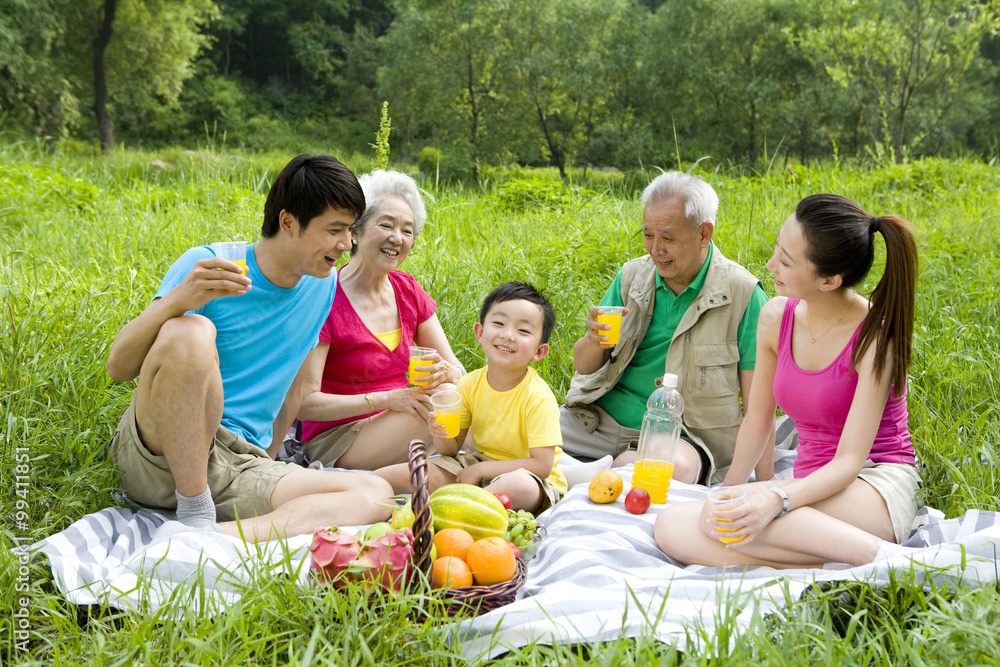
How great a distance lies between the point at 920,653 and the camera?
75.6 inches

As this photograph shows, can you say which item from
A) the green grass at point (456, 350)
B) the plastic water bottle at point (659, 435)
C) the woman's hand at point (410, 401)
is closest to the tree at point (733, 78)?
the green grass at point (456, 350)

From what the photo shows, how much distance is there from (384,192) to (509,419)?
47.7 inches

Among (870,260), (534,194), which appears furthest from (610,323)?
(534,194)

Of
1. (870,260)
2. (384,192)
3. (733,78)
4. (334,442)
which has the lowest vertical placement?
(334,442)

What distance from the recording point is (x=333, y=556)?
2.11m

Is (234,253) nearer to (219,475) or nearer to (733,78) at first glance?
(219,475)

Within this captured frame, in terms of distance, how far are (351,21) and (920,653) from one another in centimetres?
3963

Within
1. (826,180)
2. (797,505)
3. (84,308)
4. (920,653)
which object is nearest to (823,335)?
(797,505)

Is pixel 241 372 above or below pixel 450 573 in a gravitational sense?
above

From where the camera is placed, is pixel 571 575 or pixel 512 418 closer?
pixel 571 575

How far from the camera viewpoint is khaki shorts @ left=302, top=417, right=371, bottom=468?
346 cm

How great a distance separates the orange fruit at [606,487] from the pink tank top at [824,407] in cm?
68

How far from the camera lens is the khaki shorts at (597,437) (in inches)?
141

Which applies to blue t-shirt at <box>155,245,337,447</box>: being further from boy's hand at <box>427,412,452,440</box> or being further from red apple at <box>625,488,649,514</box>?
red apple at <box>625,488,649,514</box>
